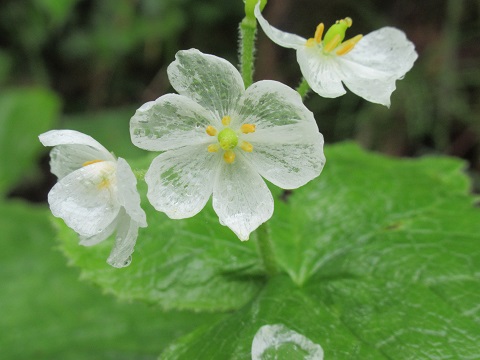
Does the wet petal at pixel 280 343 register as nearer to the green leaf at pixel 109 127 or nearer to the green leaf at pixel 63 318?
the green leaf at pixel 63 318

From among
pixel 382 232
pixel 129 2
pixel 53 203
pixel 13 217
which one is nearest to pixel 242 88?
pixel 53 203

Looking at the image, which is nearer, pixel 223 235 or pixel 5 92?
pixel 223 235

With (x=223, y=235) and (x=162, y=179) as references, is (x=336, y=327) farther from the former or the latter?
(x=162, y=179)

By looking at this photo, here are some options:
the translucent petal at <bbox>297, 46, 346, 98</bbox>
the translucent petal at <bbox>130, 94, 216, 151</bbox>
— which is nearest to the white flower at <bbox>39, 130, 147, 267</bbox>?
the translucent petal at <bbox>130, 94, 216, 151</bbox>


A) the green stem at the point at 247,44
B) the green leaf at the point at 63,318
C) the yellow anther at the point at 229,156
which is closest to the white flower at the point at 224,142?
the yellow anther at the point at 229,156

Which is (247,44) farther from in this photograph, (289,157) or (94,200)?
(94,200)

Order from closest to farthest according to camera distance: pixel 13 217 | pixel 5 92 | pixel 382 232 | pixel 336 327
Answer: pixel 336 327 < pixel 382 232 < pixel 13 217 < pixel 5 92

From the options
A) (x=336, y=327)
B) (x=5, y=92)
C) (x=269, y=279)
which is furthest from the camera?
(x=5, y=92)
